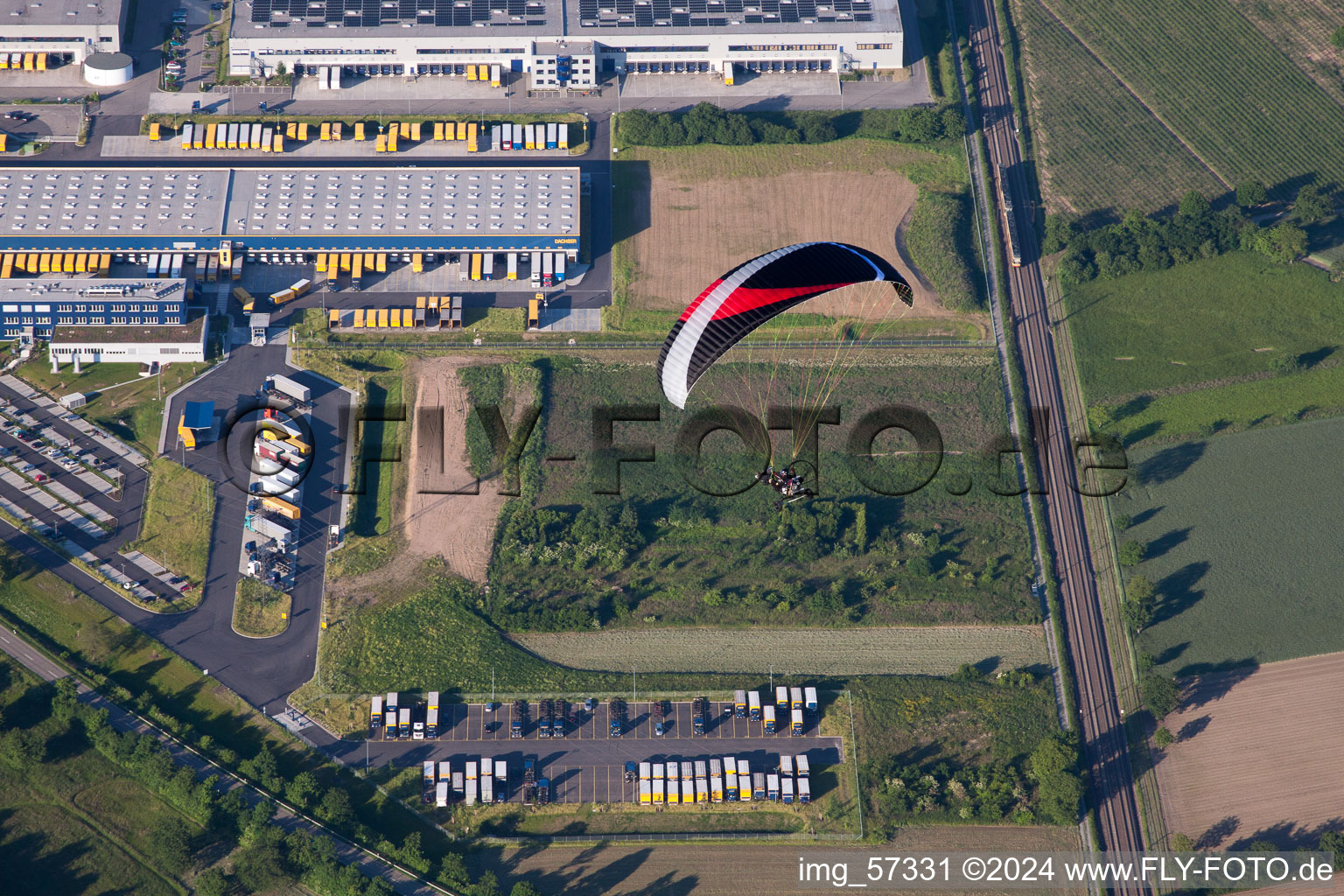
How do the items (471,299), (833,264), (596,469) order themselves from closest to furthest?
(833,264) → (596,469) → (471,299)

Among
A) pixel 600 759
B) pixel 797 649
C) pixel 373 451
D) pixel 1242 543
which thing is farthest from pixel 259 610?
pixel 1242 543

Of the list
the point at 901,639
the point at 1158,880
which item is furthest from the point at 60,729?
the point at 1158,880

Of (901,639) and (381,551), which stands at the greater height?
(381,551)

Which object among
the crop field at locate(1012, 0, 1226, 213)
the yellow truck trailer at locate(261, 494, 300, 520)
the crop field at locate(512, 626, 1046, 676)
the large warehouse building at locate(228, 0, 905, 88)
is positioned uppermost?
the large warehouse building at locate(228, 0, 905, 88)

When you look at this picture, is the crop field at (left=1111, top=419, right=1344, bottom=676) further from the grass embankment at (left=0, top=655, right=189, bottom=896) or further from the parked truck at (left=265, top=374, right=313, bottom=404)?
the grass embankment at (left=0, top=655, right=189, bottom=896)

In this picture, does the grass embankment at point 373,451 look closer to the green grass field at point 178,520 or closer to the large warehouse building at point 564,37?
the green grass field at point 178,520

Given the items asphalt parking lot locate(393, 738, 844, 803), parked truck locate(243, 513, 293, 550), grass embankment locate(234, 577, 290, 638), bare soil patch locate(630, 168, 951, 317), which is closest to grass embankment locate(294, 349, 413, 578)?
parked truck locate(243, 513, 293, 550)

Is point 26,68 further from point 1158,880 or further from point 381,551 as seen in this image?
point 1158,880
